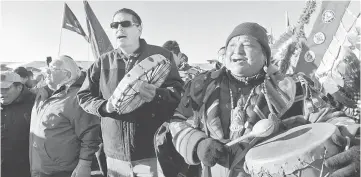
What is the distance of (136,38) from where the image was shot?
2564 millimetres

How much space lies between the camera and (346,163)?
4.37 feet

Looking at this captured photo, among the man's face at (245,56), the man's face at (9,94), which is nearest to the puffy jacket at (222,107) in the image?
the man's face at (245,56)

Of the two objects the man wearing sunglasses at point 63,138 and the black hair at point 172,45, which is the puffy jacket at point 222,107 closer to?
the man wearing sunglasses at point 63,138

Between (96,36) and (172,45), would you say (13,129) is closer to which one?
(172,45)

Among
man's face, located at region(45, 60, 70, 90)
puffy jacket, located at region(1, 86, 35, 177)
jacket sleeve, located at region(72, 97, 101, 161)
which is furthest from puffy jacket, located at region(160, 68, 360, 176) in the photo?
puffy jacket, located at region(1, 86, 35, 177)

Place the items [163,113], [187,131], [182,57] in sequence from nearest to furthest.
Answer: [187,131], [163,113], [182,57]

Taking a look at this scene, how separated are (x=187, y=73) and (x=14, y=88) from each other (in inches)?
99.8

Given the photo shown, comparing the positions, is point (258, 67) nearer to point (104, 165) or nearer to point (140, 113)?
point (140, 113)

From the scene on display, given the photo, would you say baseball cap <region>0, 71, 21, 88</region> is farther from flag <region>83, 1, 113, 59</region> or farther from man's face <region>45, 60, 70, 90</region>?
flag <region>83, 1, 113, 59</region>

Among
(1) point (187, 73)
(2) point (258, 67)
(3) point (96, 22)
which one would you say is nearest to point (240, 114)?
(2) point (258, 67)

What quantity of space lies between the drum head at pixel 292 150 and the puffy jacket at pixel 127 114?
0.98 m

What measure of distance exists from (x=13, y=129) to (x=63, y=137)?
2.86 ft

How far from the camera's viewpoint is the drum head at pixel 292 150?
1.34m

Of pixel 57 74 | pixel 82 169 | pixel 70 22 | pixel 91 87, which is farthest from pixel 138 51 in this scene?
pixel 70 22
